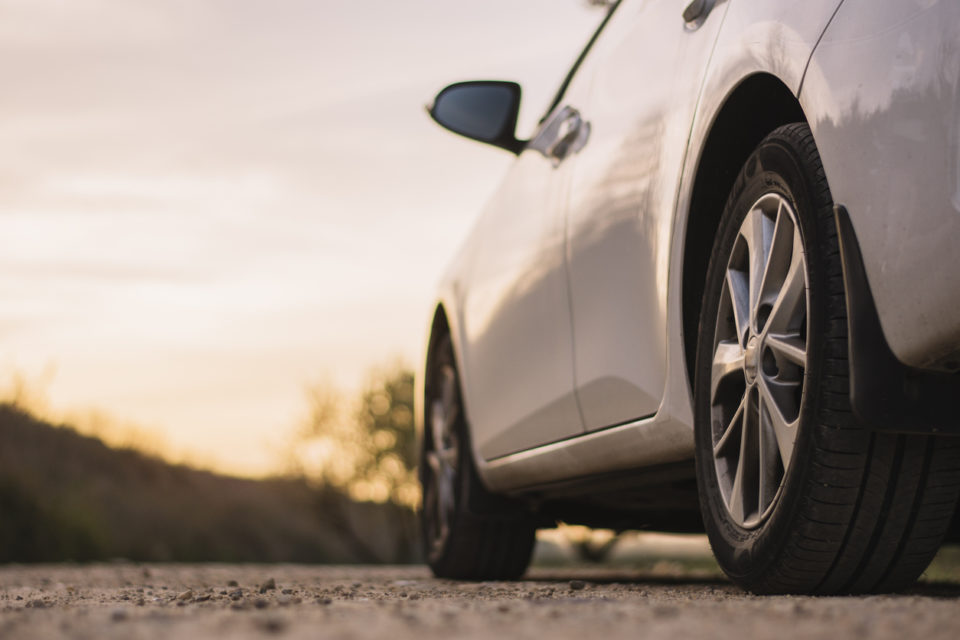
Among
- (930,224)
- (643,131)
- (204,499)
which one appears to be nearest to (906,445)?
(930,224)

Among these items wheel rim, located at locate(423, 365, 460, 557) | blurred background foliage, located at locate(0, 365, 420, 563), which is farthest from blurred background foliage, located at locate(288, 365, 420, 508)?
wheel rim, located at locate(423, 365, 460, 557)

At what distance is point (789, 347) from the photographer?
2.19 meters

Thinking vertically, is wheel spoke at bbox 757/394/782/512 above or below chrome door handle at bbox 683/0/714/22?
below

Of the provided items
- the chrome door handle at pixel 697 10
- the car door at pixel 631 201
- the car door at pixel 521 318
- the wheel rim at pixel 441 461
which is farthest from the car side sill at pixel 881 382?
the wheel rim at pixel 441 461

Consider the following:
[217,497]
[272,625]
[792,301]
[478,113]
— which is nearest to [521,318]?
[478,113]

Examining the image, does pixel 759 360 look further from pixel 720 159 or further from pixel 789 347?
pixel 720 159

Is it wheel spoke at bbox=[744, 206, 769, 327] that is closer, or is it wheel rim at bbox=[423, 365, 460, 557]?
wheel spoke at bbox=[744, 206, 769, 327]

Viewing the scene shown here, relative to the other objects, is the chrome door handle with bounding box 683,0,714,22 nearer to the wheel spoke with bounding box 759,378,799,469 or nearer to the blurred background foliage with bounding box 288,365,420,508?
the wheel spoke with bounding box 759,378,799,469

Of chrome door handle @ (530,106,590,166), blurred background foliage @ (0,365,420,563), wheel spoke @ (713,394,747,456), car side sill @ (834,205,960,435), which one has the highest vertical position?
chrome door handle @ (530,106,590,166)

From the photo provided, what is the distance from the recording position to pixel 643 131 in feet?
9.31

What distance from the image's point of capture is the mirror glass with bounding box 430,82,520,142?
13.7 ft

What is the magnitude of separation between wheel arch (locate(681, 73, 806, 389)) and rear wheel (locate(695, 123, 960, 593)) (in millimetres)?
116

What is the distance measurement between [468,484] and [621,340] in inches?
67.4

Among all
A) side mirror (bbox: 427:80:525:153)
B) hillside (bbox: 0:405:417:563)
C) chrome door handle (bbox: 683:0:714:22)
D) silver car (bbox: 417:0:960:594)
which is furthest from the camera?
hillside (bbox: 0:405:417:563)
